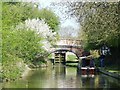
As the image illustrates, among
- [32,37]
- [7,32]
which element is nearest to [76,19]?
[7,32]

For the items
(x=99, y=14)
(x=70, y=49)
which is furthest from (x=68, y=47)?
(x=99, y=14)

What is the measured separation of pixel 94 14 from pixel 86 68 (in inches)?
445

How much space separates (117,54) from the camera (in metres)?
23.2

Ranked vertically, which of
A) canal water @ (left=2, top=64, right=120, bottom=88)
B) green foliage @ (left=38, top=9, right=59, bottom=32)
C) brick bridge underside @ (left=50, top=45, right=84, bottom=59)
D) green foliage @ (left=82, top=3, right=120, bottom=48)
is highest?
green foliage @ (left=38, top=9, right=59, bottom=32)

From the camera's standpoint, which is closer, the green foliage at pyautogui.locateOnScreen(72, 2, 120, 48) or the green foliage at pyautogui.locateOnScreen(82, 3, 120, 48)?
the green foliage at pyautogui.locateOnScreen(72, 2, 120, 48)

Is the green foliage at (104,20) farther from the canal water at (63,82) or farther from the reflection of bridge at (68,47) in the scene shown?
the reflection of bridge at (68,47)

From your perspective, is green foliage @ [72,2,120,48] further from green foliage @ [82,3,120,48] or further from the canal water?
the canal water

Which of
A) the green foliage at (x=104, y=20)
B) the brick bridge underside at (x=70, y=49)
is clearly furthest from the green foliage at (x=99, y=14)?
the brick bridge underside at (x=70, y=49)

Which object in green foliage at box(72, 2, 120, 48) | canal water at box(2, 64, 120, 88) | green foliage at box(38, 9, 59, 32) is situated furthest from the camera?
green foliage at box(38, 9, 59, 32)

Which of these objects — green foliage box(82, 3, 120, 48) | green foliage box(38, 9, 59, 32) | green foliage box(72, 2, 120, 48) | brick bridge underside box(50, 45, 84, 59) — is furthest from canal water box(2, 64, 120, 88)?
brick bridge underside box(50, 45, 84, 59)

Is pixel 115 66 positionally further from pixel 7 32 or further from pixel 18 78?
pixel 7 32

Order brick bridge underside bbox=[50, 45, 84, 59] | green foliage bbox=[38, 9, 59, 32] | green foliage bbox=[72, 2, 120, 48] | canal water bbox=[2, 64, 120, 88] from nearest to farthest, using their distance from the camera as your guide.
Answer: green foliage bbox=[72, 2, 120, 48] → canal water bbox=[2, 64, 120, 88] → green foliage bbox=[38, 9, 59, 32] → brick bridge underside bbox=[50, 45, 84, 59]

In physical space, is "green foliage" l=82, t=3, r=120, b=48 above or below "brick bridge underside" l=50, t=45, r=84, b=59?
below

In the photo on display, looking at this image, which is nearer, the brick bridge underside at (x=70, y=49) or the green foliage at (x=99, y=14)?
the green foliage at (x=99, y=14)
